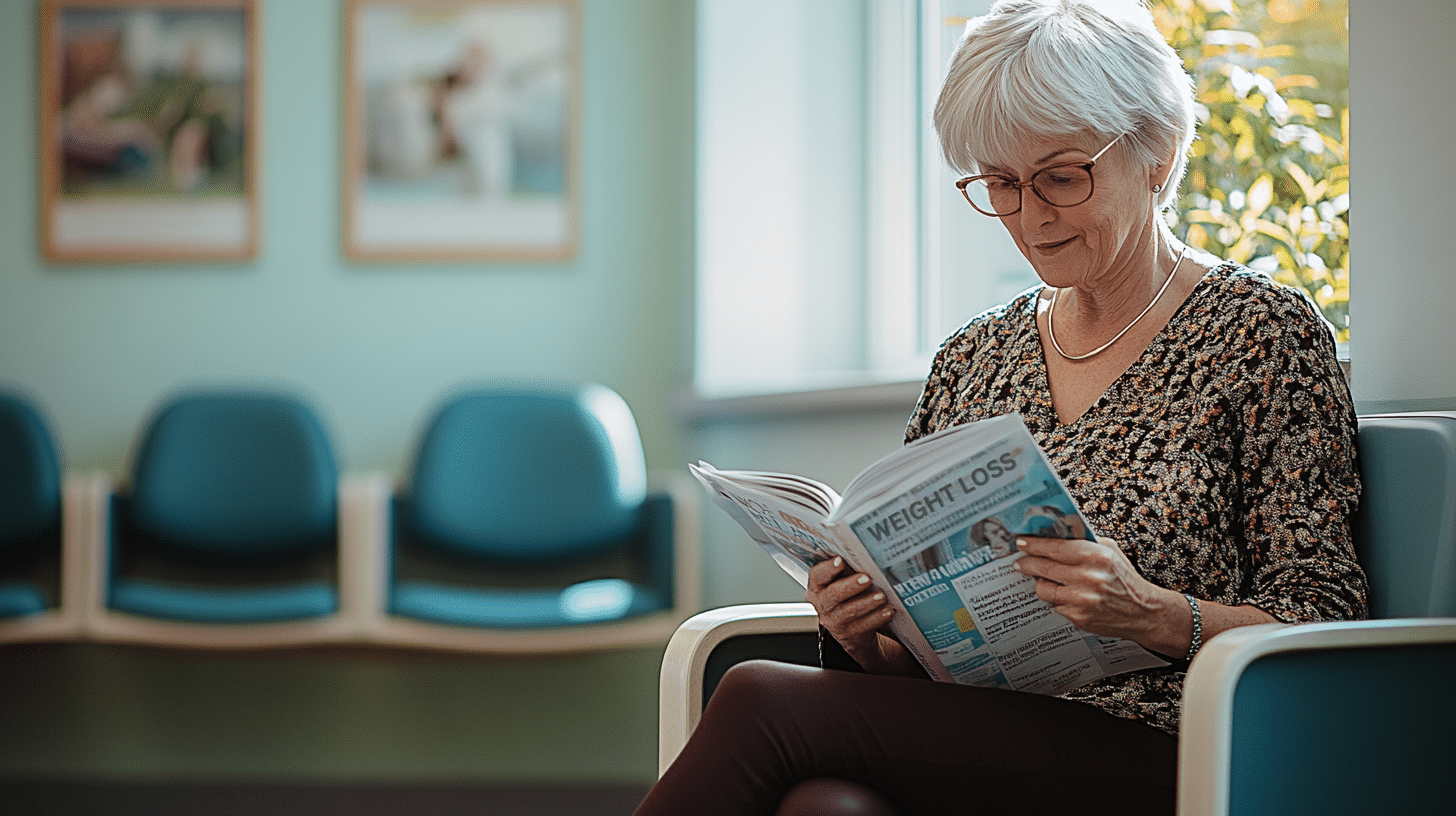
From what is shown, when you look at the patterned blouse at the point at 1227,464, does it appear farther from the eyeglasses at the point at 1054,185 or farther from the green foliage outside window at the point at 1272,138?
the green foliage outside window at the point at 1272,138

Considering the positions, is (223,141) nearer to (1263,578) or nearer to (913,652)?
(913,652)

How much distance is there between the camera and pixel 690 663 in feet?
4.08

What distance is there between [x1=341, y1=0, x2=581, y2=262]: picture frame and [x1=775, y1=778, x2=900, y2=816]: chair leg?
93.4 inches

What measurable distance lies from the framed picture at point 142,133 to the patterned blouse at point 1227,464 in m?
2.63

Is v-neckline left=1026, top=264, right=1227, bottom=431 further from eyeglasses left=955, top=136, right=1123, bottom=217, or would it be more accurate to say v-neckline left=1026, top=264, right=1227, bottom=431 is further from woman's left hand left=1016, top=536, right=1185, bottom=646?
woman's left hand left=1016, top=536, right=1185, bottom=646

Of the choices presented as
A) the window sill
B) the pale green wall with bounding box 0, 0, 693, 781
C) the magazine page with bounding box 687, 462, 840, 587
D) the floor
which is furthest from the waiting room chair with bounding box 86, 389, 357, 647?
the magazine page with bounding box 687, 462, 840, 587

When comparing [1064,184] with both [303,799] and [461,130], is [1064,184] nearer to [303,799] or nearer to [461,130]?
[461,130]

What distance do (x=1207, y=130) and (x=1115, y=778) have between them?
3.72 feet

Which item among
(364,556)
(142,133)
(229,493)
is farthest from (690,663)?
(142,133)

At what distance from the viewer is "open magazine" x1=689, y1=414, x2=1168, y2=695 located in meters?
0.91

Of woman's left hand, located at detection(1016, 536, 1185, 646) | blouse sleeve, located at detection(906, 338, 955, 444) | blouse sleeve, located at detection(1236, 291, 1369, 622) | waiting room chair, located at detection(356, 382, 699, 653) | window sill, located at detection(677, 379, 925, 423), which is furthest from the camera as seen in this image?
waiting room chair, located at detection(356, 382, 699, 653)

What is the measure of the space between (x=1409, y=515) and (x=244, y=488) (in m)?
2.51

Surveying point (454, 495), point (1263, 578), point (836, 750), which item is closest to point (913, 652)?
point (836, 750)

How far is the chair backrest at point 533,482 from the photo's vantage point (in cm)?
292
